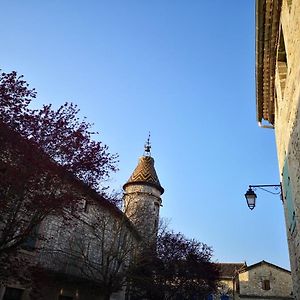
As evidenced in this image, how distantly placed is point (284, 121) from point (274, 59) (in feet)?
5.61

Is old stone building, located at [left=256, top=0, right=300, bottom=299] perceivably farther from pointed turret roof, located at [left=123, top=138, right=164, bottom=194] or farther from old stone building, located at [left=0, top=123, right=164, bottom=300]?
Answer: pointed turret roof, located at [left=123, top=138, right=164, bottom=194]

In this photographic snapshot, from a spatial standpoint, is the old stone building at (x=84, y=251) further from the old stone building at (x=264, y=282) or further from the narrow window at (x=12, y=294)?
the old stone building at (x=264, y=282)

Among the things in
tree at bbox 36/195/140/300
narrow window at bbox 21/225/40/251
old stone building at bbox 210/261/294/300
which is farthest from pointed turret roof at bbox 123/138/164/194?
old stone building at bbox 210/261/294/300

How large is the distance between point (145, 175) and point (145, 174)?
0.47 feet

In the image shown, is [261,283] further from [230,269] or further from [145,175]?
[145,175]

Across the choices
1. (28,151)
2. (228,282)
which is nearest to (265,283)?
(228,282)

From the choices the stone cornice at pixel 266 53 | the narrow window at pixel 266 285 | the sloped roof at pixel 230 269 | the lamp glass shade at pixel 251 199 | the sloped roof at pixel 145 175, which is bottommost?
the lamp glass shade at pixel 251 199

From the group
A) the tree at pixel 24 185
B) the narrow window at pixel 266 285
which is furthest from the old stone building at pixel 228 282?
the tree at pixel 24 185

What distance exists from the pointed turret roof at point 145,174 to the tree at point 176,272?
4865 mm

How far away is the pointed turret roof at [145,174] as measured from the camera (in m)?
26.2

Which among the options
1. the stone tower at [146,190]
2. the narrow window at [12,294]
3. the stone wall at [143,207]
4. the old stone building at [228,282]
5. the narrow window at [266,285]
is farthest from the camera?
the old stone building at [228,282]

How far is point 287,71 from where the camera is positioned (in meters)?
7.32

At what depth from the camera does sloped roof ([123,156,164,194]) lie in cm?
2622

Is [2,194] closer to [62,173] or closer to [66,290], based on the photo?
[62,173]
